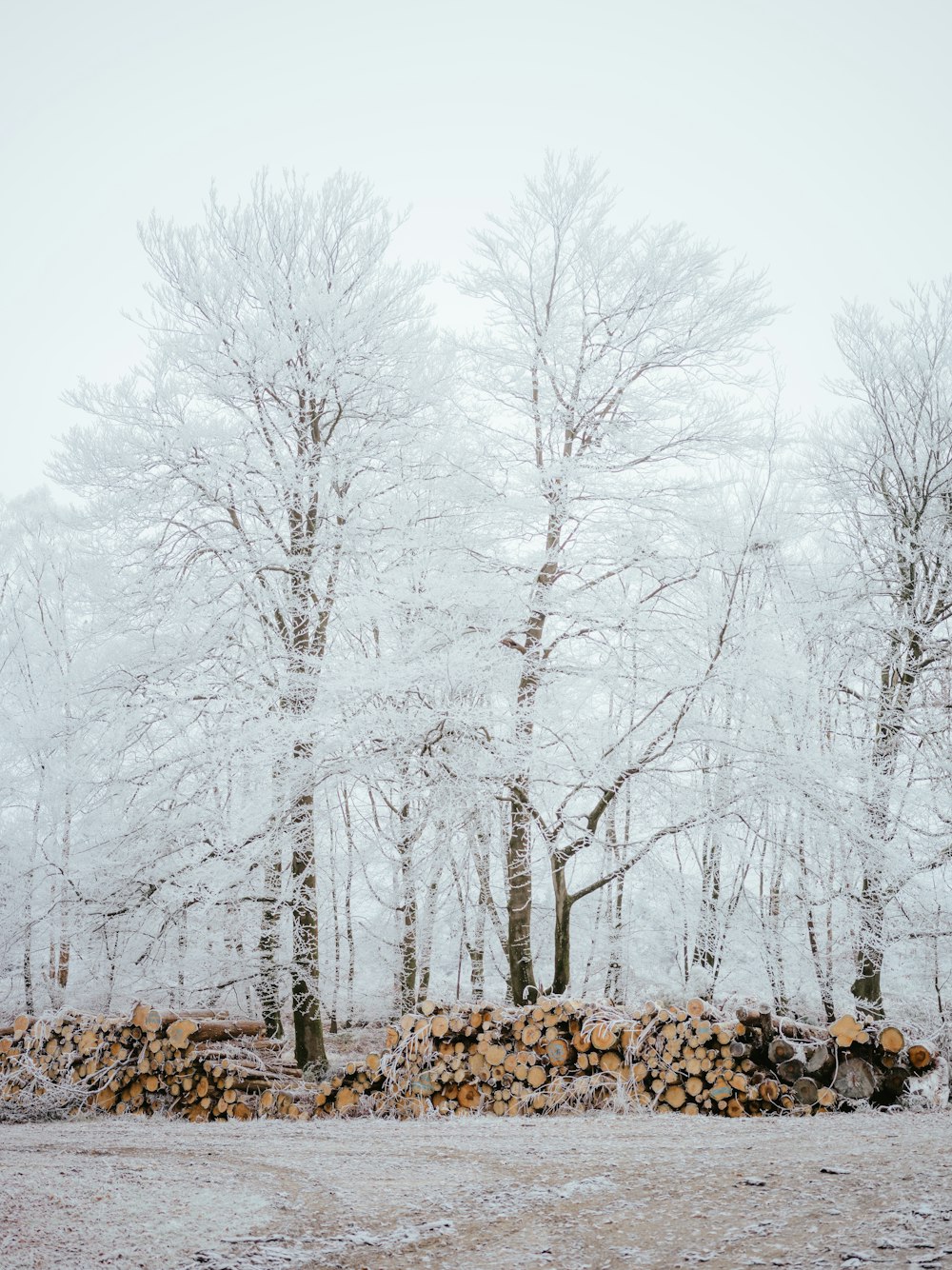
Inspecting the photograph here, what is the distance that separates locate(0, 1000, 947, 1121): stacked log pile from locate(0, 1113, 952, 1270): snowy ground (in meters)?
1.14

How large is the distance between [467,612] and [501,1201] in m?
5.43

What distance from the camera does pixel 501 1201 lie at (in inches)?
115

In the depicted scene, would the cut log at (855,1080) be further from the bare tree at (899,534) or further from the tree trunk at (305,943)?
the tree trunk at (305,943)

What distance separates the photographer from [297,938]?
7.95 metres

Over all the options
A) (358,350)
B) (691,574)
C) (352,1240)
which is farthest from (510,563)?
(352,1240)

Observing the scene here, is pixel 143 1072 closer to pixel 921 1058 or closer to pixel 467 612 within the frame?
pixel 467 612

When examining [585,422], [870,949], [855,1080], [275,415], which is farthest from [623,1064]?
[275,415]

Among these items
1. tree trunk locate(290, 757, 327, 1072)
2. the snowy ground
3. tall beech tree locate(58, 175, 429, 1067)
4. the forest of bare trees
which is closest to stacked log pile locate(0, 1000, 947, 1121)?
tree trunk locate(290, 757, 327, 1072)

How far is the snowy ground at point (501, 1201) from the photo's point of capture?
7.68 ft

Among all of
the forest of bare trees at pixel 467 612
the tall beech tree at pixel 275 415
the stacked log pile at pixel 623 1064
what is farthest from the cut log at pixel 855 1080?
the tall beech tree at pixel 275 415

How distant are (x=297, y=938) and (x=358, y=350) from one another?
5.72 meters

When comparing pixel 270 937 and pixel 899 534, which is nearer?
pixel 270 937

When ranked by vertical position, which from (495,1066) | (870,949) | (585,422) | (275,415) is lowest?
(495,1066)

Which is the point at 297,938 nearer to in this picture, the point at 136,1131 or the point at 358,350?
the point at 136,1131
